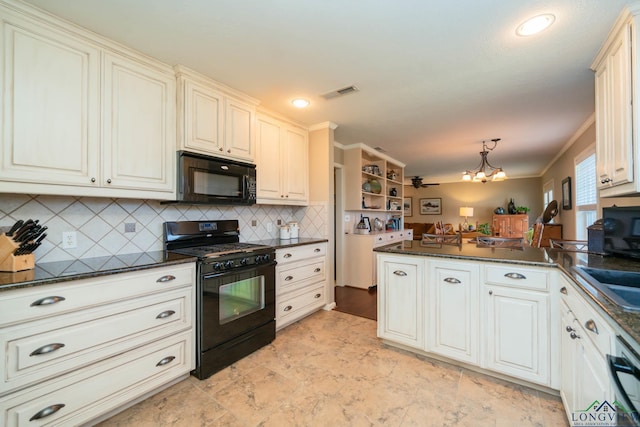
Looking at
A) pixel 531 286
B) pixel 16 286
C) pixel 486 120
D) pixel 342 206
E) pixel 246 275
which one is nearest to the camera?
pixel 16 286

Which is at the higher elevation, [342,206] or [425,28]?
[425,28]

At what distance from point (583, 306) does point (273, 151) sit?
9.02 feet

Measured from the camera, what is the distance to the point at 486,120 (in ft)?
10.8

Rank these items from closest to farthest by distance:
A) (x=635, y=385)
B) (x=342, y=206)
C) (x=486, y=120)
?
(x=635, y=385)
(x=486, y=120)
(x=342, y=206)

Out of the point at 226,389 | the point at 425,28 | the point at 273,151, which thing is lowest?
the point at 226,389

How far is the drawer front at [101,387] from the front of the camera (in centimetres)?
128

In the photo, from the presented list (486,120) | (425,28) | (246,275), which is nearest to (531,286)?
(425,28)

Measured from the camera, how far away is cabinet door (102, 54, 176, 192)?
Answer: 1790mm

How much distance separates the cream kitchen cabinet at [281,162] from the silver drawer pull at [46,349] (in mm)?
1814

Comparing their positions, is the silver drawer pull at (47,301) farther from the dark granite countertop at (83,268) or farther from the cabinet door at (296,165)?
the cabinet door at (296,165)

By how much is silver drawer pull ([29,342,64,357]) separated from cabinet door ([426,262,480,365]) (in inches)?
93.5

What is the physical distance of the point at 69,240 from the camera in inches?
71.2

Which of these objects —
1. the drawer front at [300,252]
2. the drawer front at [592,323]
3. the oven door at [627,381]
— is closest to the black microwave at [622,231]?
the drawer front at [592,323]

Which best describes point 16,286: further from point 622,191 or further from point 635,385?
point 622,191
